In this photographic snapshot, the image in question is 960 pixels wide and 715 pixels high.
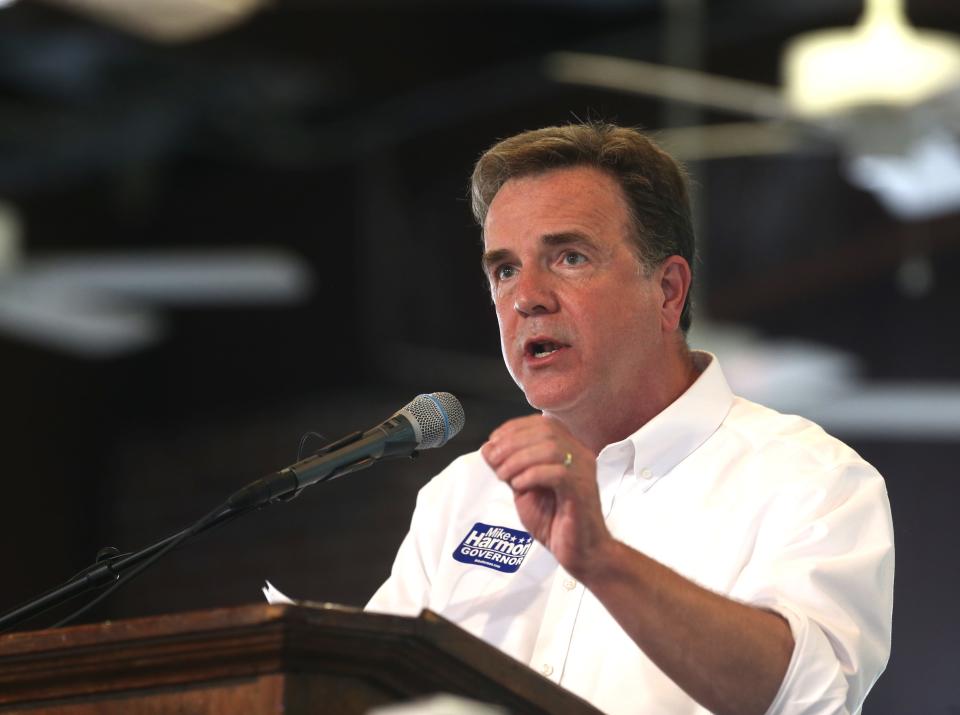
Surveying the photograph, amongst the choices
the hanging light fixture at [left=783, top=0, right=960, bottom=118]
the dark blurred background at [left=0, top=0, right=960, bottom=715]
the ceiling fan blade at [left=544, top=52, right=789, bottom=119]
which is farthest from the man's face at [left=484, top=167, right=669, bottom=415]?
the dark blurred background at [left=0, top=0, right=960, bottom=715]

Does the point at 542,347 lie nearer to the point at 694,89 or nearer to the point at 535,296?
the point at 535,296

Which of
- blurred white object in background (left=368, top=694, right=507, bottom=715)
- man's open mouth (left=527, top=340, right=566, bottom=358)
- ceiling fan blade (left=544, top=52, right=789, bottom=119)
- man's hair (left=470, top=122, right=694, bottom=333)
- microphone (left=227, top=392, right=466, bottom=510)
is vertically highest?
ceiling fan blade (left=544, top=52, right=789, bottom=119)

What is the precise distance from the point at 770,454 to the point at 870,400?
16.0ft

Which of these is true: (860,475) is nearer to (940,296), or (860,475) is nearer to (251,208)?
(940,296)

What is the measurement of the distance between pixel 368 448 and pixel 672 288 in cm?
64

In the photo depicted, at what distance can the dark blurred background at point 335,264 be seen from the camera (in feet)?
19.9

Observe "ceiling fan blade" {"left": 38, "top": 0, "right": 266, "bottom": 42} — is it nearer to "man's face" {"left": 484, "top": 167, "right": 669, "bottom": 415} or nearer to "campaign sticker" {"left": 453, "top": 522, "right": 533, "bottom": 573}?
"man's face" {"left": 484, "top": 167, "right": 669, "bottom": 415}

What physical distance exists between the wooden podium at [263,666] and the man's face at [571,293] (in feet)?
2.05

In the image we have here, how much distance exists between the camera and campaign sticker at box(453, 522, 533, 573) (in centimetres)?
191

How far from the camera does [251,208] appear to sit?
7.41 metres

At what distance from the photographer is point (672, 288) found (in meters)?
2.07

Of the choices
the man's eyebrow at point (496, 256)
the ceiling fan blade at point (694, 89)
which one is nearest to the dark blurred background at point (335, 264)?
the ceiling fan blade at point (694, 89)

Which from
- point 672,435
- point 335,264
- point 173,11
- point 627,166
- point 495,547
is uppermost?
point 335,264

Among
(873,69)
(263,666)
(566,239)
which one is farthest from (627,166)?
(873,69)
